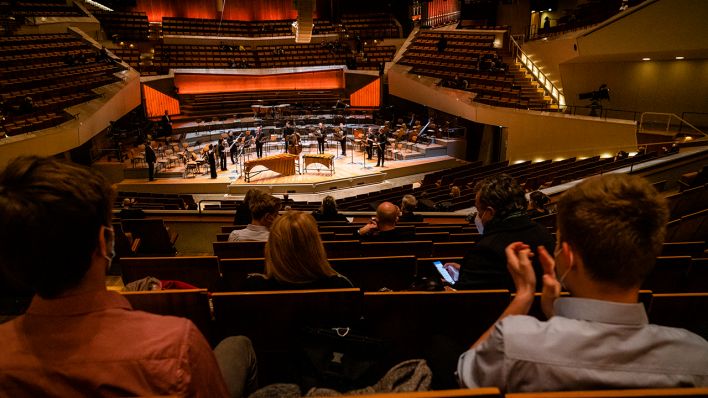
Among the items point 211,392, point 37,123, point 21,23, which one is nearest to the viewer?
point 211,392

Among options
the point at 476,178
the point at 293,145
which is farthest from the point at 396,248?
the point at 293,145

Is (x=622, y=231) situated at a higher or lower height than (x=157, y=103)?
lower

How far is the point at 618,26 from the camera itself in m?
11.4

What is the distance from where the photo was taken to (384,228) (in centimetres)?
370

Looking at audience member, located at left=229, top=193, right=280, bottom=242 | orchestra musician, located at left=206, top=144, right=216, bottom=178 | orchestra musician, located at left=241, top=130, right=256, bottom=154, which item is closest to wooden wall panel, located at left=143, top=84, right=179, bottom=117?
orchestra musician, located at left=241, top=130, right=256, bottom=154

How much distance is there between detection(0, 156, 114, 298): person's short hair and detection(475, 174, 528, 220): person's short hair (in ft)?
7.22

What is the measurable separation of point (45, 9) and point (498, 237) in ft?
68.2

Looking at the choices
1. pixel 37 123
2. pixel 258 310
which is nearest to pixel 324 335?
pixel 258 310

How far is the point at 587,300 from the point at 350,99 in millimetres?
20313

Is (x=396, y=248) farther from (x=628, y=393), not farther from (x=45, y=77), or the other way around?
(x=45, y=77)

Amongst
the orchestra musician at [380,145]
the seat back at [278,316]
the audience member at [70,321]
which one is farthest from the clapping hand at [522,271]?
the orchestra musician at [380,145]

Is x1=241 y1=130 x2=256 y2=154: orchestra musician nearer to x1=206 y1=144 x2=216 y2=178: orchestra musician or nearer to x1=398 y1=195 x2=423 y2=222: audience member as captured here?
x1=206 y1=144 x2=216 y2=178: orchestra musician

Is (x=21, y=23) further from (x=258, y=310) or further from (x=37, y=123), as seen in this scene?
(x=258, y=310)

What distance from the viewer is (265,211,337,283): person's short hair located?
82.8 inches
